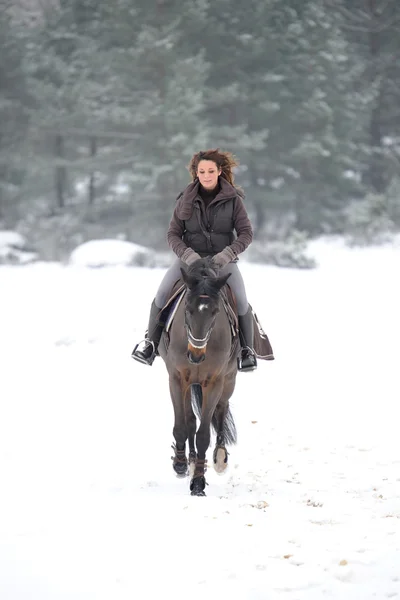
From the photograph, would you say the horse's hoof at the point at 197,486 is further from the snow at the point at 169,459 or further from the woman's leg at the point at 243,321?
the woman's leg at the point at 243,321

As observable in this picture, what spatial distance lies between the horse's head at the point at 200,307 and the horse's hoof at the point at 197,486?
1.42 meters

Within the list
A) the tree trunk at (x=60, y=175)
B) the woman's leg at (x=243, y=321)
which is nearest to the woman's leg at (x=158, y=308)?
the woman's leg at (x=243, y=321)

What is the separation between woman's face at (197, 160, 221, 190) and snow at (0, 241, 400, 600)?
3110mm

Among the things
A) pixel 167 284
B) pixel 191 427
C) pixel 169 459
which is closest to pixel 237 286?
pixel 167 284

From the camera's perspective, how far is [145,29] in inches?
1094

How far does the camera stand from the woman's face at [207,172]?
6.82 meters

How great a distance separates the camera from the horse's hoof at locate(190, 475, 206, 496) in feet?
21.4

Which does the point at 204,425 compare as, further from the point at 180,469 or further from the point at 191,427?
the point at 180,469

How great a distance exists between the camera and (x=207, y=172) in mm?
6828

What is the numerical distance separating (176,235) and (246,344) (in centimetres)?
145

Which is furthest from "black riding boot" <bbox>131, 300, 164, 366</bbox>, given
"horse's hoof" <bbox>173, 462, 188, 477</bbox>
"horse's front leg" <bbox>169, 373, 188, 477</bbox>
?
"horse's hoof" <bbox>173, 462, 188, 477</bbox>

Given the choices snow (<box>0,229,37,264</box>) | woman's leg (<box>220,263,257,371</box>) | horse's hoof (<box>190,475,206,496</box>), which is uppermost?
woman's leg (<box>220,263,257,371</box>)

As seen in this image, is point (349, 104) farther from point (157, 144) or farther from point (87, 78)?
point (87, 78)

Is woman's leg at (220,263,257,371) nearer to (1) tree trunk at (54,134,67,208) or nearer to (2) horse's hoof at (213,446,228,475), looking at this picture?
(2) horse's hoof at (213,446,228,475)
